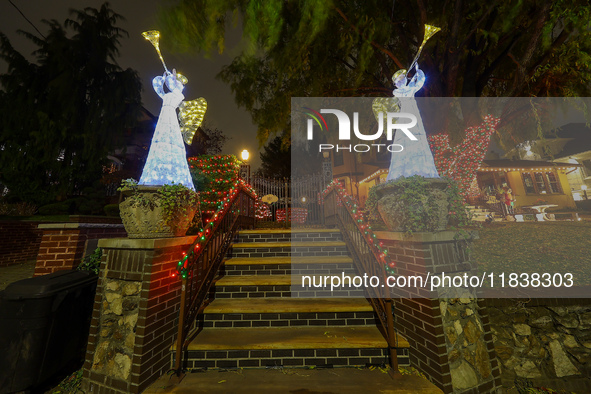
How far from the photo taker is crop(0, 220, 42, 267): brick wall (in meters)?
5.99

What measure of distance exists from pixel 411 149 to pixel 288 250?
310 centimetres

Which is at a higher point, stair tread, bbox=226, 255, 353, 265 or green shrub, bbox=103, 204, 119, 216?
green shrub, bbox=103, 204, 119, 216

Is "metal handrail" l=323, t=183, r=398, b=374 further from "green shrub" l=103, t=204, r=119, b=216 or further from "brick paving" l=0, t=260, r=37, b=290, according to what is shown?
"green shrub" l=103, t=204, r=119, b=216

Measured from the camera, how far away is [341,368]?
2.66m

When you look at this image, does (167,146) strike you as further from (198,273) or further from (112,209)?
(112,209)

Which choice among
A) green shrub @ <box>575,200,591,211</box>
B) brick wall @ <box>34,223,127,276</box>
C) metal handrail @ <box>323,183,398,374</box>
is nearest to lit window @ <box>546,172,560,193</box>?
green shrub @ <box>575,200,591,211</box>

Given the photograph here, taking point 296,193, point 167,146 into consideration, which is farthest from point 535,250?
point 296,193

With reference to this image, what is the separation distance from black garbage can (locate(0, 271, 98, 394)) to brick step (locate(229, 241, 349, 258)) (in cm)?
251

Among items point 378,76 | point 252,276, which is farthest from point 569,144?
point 252,276

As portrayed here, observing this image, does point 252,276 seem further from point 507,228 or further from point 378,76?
point 378,76

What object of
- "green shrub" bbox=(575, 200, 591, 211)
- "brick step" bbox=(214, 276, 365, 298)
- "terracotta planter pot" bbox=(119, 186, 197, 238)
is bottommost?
"brick step" bbox=(214, 276, 365, 298)

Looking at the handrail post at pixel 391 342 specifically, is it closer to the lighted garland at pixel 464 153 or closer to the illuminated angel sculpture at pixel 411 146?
the illuminated angel sculpture at pixel 411 146

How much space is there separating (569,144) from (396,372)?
23.1 meters

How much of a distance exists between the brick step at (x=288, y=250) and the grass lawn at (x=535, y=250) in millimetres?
2763
